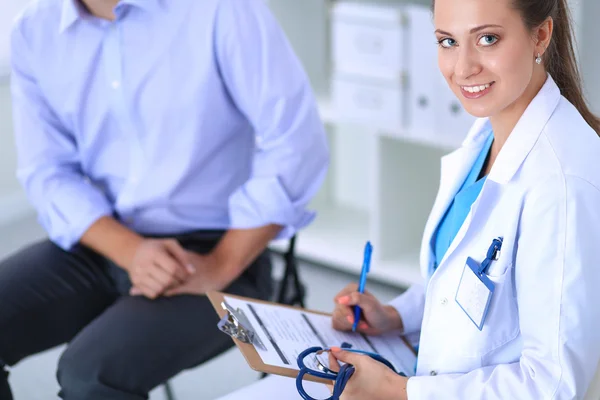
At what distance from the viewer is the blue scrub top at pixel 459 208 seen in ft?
4.37

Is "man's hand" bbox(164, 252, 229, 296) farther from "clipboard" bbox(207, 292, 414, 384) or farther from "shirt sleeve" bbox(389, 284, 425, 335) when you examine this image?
"shirt sleeve" bbox(389, 284, 425, 335)

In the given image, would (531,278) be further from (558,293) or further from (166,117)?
(166,117)

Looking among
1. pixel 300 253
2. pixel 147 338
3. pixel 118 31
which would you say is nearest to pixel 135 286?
pixel 147 338

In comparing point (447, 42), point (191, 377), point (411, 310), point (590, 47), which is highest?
point (447, 42)

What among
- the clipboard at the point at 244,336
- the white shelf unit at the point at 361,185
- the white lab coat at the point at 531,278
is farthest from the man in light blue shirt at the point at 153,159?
the white shelf unit at the point at 361,185

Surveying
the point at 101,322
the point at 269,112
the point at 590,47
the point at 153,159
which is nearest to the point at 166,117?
the point at 153,159

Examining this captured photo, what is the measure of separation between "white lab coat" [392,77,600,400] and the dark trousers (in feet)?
1.74

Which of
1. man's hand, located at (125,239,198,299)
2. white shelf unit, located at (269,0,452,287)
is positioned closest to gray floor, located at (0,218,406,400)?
white shelf unit, located at (269,0,452,287)

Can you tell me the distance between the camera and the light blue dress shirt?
1.79 m

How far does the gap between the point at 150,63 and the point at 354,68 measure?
1.07 meters

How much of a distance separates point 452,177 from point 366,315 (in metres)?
0.28

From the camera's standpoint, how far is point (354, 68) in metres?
2.77

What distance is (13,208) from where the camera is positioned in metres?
3.76

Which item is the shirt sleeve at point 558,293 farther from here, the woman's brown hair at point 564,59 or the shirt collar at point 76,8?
the shirt collar at point 76,8
